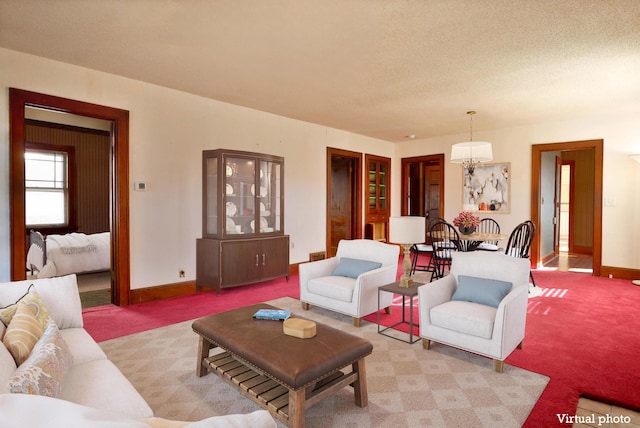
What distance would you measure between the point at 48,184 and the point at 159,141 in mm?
4196

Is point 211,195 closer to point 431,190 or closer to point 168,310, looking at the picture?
point 168,310

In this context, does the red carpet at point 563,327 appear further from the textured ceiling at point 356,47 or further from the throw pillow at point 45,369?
the textured ceiling at point 356,47

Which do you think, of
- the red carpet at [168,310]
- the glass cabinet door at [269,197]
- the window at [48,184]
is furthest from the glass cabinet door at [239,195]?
the window at [48,184]

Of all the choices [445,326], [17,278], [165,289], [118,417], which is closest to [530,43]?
[445,326]

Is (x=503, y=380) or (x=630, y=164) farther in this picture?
(x=630, y=164)

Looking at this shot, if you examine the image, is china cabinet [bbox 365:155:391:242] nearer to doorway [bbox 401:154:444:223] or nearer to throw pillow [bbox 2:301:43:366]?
doorway [bbox 401:154:444:223]

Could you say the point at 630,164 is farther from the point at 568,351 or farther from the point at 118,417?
the point at 118,417

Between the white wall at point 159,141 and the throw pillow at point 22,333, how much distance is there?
2327 millimetres

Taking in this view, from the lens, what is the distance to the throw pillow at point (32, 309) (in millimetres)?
1805

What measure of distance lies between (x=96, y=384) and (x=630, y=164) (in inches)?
291

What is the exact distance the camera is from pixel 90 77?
157 inches

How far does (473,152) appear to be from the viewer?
5219 millimetres

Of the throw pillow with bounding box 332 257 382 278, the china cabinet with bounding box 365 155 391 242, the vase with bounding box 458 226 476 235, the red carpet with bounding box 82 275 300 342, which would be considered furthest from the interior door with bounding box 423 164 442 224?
the throw pillow with bounding box 332 257 382 278

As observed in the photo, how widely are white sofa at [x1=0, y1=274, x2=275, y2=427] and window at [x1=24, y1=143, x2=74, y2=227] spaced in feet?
19.2
